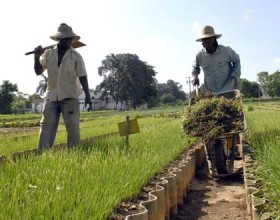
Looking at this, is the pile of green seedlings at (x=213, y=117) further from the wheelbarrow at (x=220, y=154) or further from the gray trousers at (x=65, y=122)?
the gray trousers at (x=65, y=122)

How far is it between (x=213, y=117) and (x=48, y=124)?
1759mm

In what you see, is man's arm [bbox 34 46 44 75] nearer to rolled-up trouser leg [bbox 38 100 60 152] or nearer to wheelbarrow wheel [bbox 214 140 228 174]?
rolled-up trouser leg [bbox 38 100 60 152]

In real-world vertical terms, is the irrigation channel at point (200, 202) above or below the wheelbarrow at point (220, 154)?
below

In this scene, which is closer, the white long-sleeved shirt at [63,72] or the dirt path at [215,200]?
the dirt path at [215,200]

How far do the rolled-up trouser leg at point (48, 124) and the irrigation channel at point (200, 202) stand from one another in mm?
1368

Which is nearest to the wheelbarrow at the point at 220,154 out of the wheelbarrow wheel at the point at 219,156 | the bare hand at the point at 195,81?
the wheelbarrow wheel at the point at 219,156

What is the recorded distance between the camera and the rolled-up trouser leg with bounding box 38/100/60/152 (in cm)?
431

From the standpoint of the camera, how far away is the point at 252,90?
6069 centimetres

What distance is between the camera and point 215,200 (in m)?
3.56

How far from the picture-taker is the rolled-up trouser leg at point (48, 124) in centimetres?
431

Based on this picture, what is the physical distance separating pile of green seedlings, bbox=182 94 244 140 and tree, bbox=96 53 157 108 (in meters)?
43.0

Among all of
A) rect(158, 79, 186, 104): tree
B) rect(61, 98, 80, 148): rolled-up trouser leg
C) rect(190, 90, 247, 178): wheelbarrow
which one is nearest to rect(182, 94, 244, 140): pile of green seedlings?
rect(190, 90, 247, 178): wheelbarrow

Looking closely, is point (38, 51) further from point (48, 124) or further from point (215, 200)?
point (215, 200)

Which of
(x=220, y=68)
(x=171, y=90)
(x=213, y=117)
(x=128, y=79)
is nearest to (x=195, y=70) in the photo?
(x=220, y=68)
